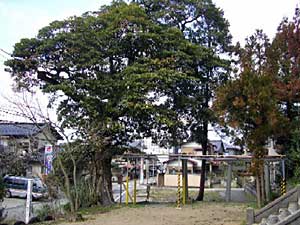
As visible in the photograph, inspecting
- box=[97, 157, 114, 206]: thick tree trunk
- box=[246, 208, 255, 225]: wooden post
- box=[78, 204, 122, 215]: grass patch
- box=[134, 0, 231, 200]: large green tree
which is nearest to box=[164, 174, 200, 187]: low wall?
box=[134, 0, 231, 200]: large green tree

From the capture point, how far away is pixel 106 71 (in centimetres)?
1912

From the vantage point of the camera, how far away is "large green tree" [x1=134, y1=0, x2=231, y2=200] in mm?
20859

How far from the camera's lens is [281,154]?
1914 centimetres

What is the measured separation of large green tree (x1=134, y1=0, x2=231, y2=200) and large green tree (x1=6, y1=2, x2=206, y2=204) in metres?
1.47

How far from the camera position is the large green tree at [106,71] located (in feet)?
59.0

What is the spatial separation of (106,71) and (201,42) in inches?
253

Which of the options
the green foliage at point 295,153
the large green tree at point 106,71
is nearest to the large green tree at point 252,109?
the green foliage at point 295,153

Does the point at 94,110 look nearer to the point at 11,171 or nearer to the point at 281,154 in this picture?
the point at 11,171

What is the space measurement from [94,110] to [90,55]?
2.47m

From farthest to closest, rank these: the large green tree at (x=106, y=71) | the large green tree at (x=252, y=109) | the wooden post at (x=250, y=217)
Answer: the large green tree at (x=106, y=71)
the large green tree at (x=252, y=109)
the wooden post at (x=250, y=217)

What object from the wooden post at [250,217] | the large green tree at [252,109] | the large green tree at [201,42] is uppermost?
the large green tree at [201,42]

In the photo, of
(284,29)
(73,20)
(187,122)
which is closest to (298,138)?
(284,29)

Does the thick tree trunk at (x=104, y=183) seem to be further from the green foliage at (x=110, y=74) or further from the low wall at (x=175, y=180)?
the low wall at (x=175, y=180)

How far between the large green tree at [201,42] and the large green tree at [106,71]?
1.47m
